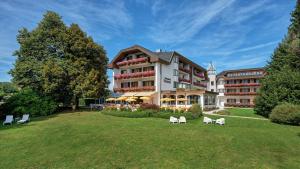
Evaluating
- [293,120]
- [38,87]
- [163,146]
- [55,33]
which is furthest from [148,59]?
[163,146]

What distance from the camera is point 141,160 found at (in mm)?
10836

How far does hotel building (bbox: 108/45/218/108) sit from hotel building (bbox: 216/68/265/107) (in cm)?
2653

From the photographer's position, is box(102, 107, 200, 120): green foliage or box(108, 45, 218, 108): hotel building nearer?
box(102, 107, 200, 120): green foliage

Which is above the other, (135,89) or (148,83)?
(148,83)

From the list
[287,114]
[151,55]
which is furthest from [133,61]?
[287,114]

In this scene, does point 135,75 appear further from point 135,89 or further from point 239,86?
point 239,86

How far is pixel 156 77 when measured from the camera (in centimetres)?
4028

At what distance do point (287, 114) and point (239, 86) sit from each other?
4818cm

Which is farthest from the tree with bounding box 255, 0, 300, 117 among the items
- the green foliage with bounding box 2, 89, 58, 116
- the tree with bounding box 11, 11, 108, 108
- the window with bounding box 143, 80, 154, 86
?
the green foliage with bounding box 2, 89, 58, 116

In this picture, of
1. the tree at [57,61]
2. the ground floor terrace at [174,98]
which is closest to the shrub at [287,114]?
the ground floor terrace at [174,98]

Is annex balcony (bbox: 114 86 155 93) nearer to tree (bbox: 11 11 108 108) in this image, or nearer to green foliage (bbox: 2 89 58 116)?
tree (bbox: 11 11 108 108)

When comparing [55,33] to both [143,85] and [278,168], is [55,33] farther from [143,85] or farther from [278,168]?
[278,168]

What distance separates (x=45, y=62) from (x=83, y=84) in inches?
301

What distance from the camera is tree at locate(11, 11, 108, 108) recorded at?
108 feet
